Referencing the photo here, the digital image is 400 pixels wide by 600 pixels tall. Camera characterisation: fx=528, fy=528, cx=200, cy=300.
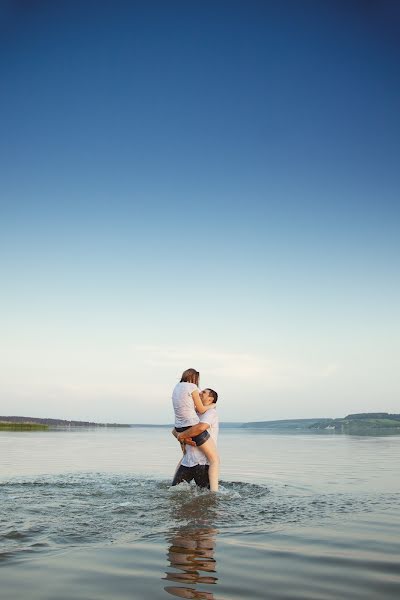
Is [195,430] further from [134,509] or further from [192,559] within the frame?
[192,559]

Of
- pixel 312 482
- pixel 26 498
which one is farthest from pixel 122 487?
pixel 312 482

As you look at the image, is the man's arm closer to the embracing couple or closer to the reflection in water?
the embracing couple

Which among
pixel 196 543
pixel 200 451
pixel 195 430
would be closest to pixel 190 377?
pixel 195 430

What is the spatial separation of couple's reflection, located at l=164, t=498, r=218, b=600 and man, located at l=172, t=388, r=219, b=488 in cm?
285

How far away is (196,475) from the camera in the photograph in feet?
39.1

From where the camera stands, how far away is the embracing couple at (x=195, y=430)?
11656 millimetres

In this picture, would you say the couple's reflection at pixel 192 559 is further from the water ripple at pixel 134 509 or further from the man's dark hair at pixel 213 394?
the man's dark hair at pixel 213 394

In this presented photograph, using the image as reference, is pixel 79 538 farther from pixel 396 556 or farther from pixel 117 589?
pixel 396 556

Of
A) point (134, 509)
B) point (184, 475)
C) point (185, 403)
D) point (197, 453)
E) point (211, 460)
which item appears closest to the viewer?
point (134, 509)

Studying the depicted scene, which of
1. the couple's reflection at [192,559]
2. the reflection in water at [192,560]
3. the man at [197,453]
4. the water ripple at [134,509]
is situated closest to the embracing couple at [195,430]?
the man at [197,453]

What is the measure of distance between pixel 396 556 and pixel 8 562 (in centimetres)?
464

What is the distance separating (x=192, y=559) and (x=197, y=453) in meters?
5.86

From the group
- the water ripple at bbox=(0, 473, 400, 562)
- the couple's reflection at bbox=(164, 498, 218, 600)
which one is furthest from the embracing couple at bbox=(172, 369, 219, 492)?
the couple's reflection at bbox=(164, 498, 218, 600)

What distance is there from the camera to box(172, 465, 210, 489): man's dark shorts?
11.9 meters
